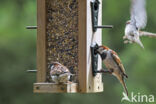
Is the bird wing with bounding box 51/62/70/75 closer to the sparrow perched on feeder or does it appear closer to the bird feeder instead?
the sparrow perched on feeder

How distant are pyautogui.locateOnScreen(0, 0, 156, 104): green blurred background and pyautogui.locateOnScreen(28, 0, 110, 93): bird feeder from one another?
4617 mm

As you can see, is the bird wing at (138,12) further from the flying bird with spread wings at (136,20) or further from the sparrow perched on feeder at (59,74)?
the sparrow perched on feeder at (59,74)

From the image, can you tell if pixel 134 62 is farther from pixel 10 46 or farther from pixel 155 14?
pixel 10 46

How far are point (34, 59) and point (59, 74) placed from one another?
5.59m

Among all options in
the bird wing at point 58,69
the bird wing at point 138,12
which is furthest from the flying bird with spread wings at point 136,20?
the bird wing at point 58,69

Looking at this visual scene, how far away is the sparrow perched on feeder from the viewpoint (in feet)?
25.0

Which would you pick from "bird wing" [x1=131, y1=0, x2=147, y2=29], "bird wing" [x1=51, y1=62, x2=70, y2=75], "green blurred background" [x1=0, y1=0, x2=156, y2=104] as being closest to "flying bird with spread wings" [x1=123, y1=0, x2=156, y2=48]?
"bird wing" [x1=131, y1=0, x2=147, y2=29]

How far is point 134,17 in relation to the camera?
9.02 m

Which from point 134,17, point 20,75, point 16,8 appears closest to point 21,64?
point 20,75

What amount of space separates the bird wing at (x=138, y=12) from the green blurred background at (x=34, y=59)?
3794mm

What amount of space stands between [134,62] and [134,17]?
14.2 ft

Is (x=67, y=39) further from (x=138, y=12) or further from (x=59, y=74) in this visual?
(x=138, y=12)

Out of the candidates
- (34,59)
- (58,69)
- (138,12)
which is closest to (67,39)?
(58,69)

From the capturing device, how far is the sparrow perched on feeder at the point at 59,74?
7.62 m
